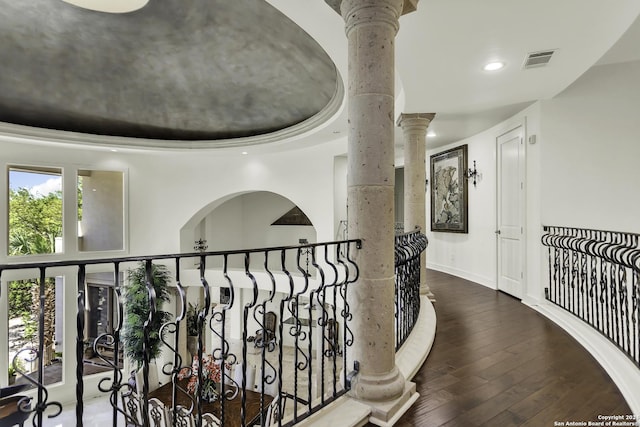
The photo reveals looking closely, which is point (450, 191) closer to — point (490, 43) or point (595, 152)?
point (595, 152)

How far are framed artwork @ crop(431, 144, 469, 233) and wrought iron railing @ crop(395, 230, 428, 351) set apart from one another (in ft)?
10.6

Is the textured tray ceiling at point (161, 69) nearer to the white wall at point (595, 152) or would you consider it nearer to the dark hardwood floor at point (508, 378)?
the white wall at point (595, 152)

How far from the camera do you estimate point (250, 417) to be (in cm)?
491

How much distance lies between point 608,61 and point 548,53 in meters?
1.65

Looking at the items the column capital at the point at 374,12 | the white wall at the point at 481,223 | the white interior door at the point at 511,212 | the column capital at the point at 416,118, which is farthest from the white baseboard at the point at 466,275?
the column capital at the point at 374,12

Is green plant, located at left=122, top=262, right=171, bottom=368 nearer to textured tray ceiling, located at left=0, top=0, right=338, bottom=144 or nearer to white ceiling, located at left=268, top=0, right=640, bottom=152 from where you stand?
textured tray ceiling, located at left=0, top=0, right=338, bottom=144

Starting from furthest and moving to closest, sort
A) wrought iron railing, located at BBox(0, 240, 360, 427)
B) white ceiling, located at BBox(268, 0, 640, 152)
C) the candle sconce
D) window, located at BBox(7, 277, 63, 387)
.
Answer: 1. window, located at BBox(7, 277, 63, 387)
2. the candle sconce
3. white ceiling, located at BBox(268, 0, 640, 152)
4. wrought iron railing, located at BBox(0, 240, 360, 427)

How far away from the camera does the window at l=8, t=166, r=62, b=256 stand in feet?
22.8

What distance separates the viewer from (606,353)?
282 cm

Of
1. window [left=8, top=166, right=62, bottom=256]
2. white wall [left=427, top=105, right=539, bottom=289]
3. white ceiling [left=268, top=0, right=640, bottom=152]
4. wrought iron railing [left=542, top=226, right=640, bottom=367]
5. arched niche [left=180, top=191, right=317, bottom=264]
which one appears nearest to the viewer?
white ceiling [left=268, top=0, right=640, bottom=152]

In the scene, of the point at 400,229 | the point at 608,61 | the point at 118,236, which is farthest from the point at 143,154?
the point at 608,61

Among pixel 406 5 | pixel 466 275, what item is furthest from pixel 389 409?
pixel 466 275

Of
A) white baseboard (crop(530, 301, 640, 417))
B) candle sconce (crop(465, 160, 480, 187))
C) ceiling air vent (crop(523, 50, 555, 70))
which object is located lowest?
white baseboard (crop(530, 301, 640, 417))

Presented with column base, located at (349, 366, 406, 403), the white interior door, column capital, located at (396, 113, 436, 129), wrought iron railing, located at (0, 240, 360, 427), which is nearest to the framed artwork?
the white interior door
